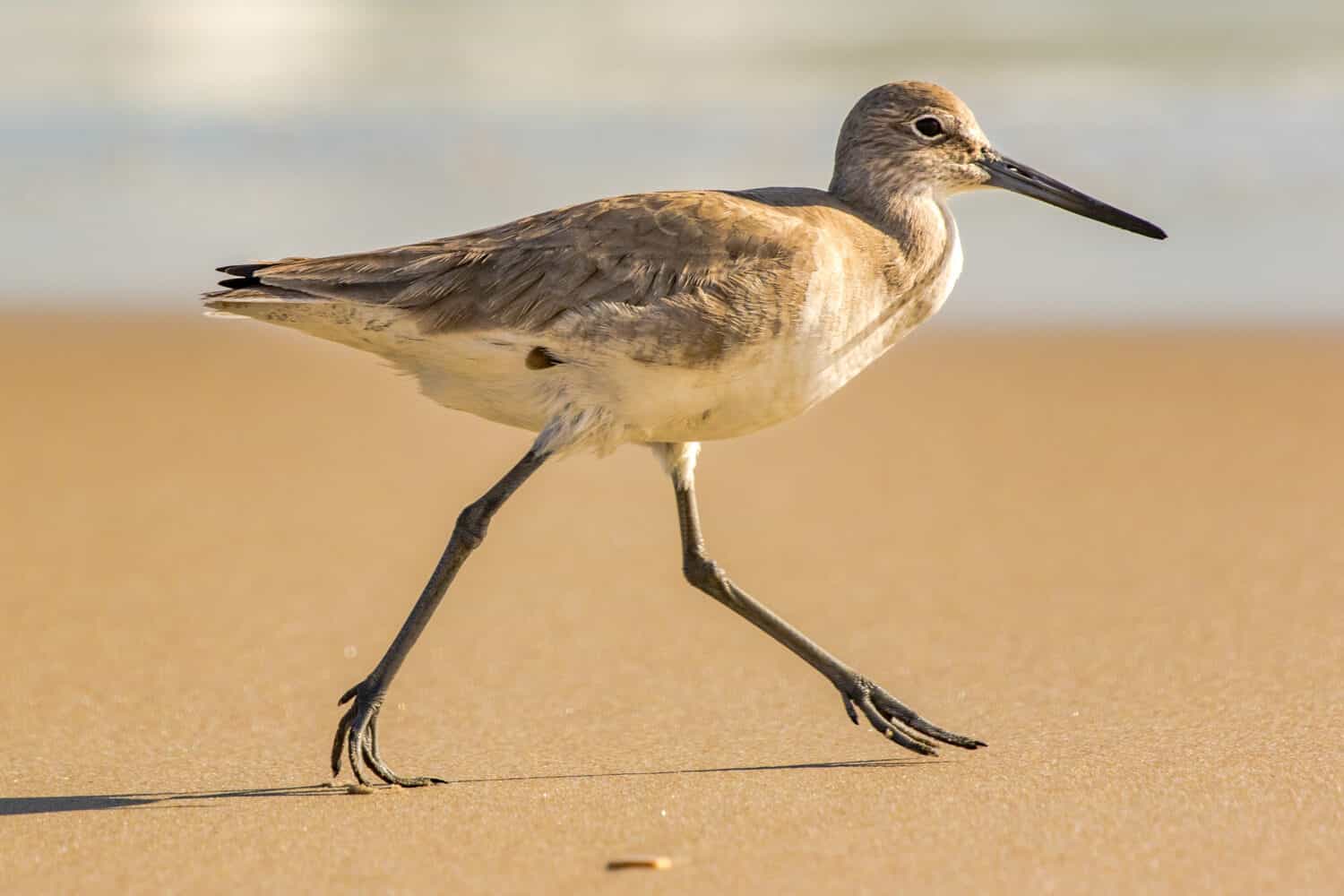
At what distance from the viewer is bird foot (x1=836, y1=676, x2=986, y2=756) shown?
4.89 meters

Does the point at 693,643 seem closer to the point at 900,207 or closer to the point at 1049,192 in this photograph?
the point at 900,207

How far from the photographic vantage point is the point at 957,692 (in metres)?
5.46

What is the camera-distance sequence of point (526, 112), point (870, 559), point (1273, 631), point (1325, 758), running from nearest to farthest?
point (1325, 758)
point (1273, 631)
point (870, 559)
point (526, 112)

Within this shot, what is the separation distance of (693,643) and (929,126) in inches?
73.3

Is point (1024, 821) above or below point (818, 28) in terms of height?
below

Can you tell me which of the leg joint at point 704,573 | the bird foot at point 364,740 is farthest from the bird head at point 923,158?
the bird foot at point 364,740

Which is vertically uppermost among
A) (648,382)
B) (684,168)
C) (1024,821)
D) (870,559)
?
(684,168)

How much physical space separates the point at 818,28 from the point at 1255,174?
8771 mm

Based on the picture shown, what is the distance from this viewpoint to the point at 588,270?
482 centimetres

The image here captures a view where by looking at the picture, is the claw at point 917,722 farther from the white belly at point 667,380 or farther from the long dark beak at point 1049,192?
the long dark beak at point 1049,192

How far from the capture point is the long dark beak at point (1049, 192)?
5.59 meters

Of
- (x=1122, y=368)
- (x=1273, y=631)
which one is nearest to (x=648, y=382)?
(x=1273, y=631)

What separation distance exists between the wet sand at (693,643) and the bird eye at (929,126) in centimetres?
167

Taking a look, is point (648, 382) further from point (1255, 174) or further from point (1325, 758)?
point (1255, 174)
